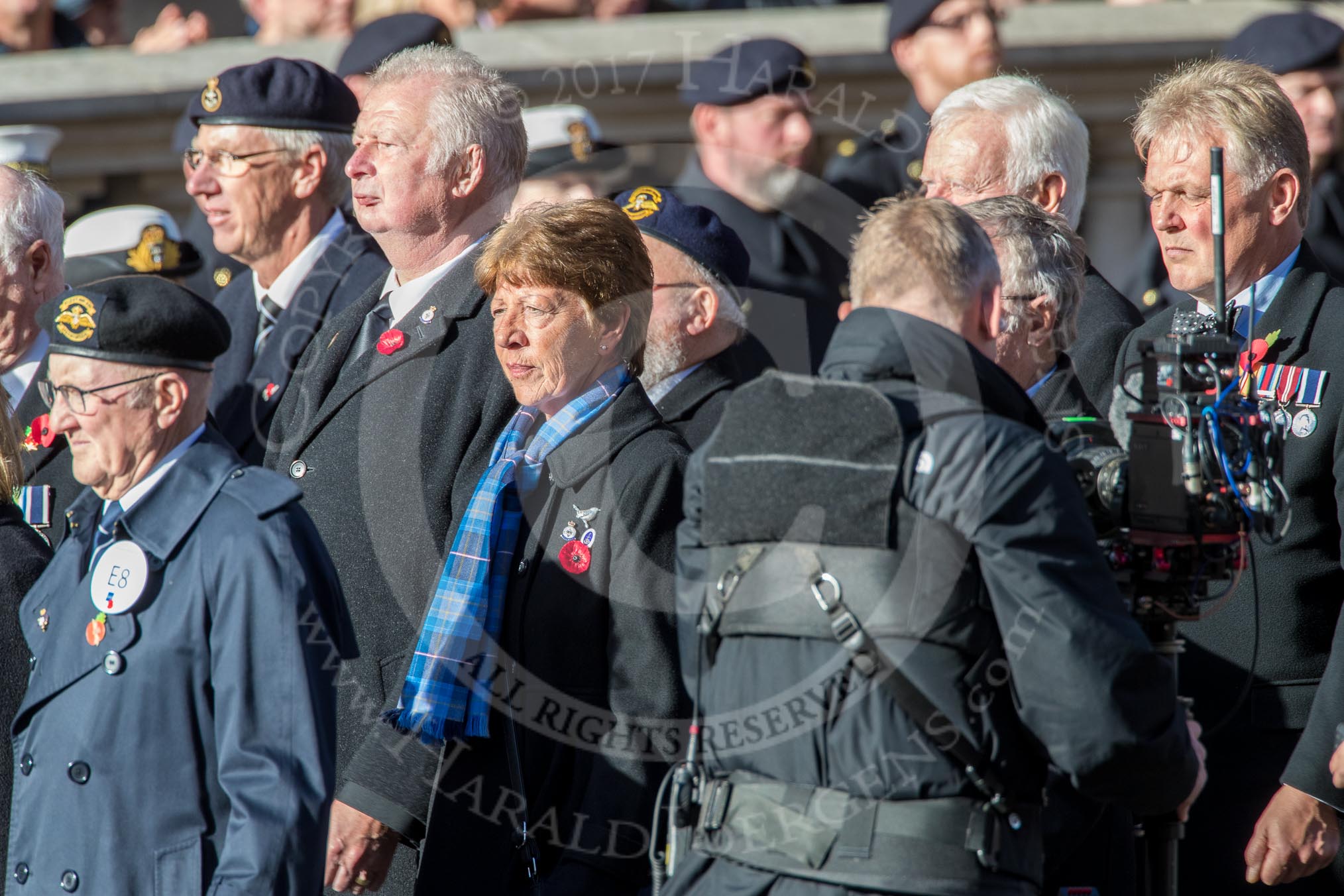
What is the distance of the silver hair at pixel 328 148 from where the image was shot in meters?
5.25

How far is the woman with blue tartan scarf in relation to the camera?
3.43 m

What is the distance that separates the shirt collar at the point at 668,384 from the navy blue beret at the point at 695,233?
0.82ft

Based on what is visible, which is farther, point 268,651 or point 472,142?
point 472,142

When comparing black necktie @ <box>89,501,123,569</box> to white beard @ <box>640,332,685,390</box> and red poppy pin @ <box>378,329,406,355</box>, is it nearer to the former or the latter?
red poppy pin @ <box>378,329,406,355</box>

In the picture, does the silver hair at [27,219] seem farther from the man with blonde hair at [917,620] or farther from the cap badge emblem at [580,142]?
the man with blonde hair at [917,620]

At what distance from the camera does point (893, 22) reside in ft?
21.2

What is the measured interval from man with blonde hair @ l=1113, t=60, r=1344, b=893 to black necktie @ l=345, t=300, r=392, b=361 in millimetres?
1773

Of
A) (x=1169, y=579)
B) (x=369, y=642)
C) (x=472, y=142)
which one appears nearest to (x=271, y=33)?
(x=472, y=142)

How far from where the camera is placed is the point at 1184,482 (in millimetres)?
2918

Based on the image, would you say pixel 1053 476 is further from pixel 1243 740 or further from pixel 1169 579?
pixel 1243 740

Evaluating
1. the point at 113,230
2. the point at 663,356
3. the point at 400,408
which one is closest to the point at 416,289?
the point at 400,408

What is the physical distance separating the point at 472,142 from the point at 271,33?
4.20 meters

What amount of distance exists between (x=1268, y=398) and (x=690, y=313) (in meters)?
1.40

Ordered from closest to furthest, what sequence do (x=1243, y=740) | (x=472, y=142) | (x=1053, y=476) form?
(x=1053, y=476) → (x=1243, y=740) → (x=472, y=142)
